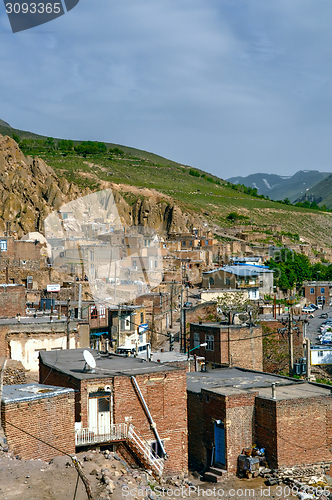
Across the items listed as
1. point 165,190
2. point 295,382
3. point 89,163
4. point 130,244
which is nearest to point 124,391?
point 295,382

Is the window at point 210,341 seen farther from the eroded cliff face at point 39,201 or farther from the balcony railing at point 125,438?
the eroded cliff face at point 39,201

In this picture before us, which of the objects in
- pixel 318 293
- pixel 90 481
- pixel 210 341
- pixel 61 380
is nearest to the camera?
pixel 90 481

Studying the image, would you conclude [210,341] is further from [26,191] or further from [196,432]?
[26,191]

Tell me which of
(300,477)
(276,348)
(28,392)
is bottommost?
(300,477)

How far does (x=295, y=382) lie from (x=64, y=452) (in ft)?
29.7

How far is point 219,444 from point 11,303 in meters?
14.2

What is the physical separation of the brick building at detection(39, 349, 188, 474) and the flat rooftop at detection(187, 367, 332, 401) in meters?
1.99

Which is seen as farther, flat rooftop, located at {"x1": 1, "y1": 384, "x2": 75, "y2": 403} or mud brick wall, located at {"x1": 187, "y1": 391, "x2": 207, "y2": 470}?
mud brick wall, located at {"x1": 187, "y1": 391, "x2": 207, "y2": 470}

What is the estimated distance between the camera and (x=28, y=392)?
40.3ft

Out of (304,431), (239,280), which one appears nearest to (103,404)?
(304,431)

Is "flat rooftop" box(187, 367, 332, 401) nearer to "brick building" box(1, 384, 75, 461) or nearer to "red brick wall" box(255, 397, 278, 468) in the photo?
"red brick wall" box(255, 397, 278, 468)

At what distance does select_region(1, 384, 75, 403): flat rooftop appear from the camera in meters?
11.5

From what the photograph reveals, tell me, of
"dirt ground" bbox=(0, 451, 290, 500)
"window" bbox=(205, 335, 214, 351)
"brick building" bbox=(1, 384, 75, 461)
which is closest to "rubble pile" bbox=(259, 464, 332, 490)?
"dirt ground" bbox=(0, 451, 290, 500)

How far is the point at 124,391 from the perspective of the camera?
531 inches
